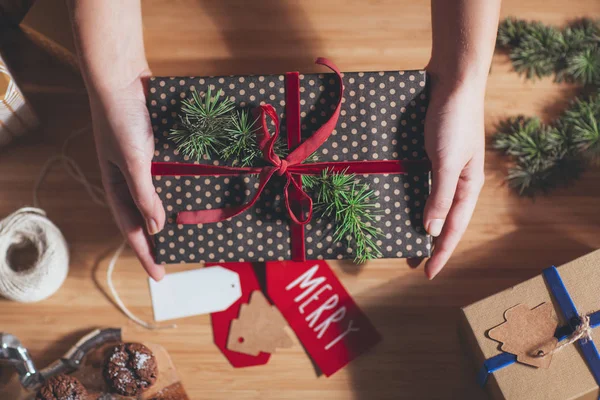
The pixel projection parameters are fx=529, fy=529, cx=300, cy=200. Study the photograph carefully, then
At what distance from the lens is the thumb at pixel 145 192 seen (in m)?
1.05

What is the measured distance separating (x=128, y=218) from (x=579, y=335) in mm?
997

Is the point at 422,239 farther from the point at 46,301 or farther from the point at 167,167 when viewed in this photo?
the point at 46,301

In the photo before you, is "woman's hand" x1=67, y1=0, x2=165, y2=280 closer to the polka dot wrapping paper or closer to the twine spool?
the polka dot wrapping paper

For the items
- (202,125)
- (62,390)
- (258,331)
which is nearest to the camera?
(202,125)

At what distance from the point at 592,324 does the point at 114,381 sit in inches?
41.4

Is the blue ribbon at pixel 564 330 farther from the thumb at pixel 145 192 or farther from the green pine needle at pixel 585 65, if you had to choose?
the thumb at pixel 145 192

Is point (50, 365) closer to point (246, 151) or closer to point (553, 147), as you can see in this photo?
point (246, 151)

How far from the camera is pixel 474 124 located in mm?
1150

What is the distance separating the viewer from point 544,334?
1107mm

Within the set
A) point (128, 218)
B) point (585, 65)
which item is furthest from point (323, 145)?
point (585, 65)

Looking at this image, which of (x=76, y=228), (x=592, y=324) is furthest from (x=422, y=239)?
(x=76, y=228)

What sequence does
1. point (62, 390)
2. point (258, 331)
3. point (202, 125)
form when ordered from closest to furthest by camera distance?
point (202, 125) < point (62, 390) < point (258, 331)

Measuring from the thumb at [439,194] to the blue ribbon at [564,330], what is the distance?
284mm

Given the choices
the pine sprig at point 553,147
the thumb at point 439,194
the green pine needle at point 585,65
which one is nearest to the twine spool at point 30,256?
the thumb at point 439,194
